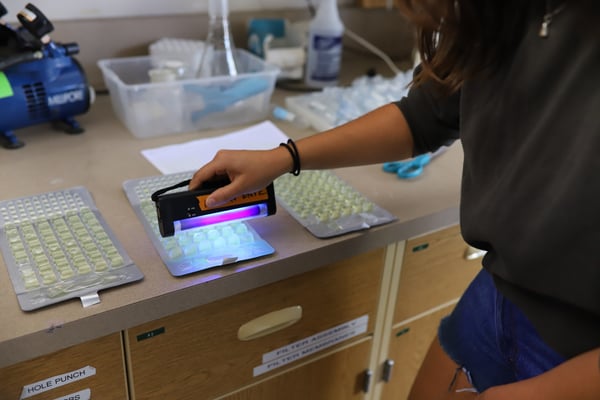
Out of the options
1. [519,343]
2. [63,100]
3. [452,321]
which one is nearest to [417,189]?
[452,321]

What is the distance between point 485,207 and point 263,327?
368 millimetres

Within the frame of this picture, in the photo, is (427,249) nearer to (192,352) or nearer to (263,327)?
(263,327)

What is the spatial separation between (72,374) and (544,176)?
56 cm

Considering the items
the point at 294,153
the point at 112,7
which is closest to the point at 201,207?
the point at 294,153

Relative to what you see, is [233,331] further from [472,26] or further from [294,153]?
[472,26]

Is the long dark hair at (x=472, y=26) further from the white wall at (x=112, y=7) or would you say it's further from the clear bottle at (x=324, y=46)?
the white wall at (x=112, y=7)

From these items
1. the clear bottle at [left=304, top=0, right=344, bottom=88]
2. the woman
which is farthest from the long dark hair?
the clear bottle at [left=304, top=0, right=344, bottom=88]

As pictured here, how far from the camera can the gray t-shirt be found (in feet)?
1.60

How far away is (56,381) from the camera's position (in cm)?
65

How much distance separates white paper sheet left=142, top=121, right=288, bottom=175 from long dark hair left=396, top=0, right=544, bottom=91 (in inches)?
19.8

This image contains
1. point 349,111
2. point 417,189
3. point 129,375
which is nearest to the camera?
point 129,375

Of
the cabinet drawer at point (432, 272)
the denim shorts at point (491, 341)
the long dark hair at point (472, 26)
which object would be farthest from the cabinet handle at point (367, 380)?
the long dark hair at point (472, 26)

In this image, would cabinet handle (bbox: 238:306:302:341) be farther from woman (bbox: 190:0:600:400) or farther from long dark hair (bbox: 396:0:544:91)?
long dark hair (bbox: 396:0:544:91)

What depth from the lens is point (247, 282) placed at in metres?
0.72
